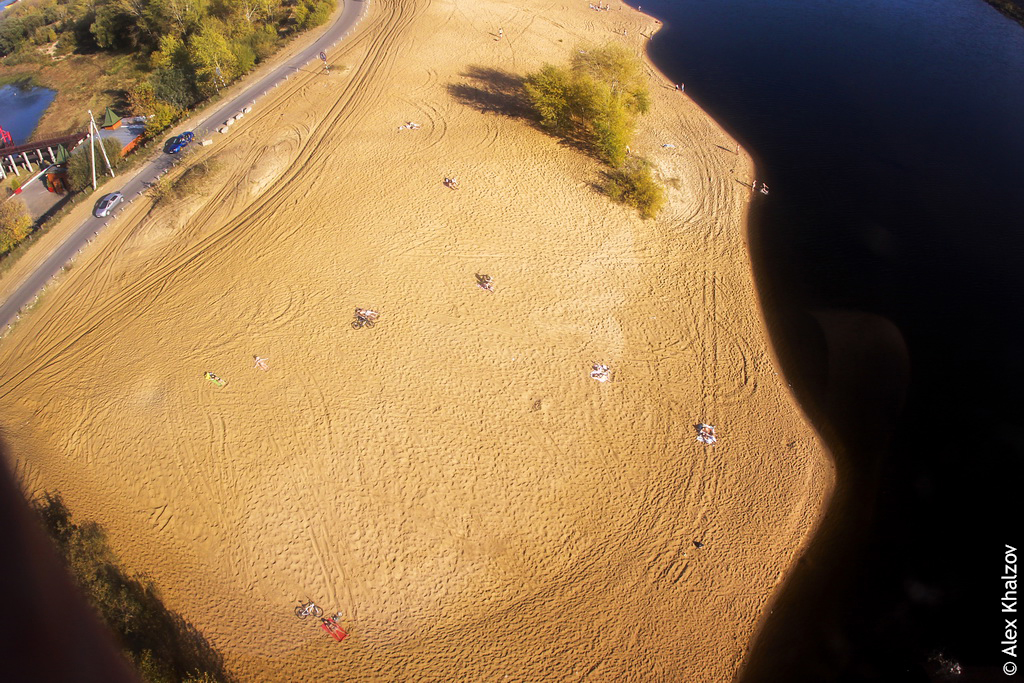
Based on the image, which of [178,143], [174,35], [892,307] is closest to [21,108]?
[174,35]

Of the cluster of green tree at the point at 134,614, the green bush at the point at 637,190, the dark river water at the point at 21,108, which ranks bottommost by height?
the dark river water at the point at 21,108

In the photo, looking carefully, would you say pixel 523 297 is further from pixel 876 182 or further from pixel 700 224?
pixel 876 182

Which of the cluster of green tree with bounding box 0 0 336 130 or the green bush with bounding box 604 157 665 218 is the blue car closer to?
the cluster of green tree with bounding box 0 0 336 130

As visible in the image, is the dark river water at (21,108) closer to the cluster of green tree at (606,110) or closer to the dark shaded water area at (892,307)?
the cluster of green tree at (606,110)

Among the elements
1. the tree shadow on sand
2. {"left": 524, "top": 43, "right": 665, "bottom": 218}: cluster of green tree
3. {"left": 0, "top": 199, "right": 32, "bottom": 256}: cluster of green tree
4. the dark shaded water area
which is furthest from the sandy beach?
the tree shadow on sand

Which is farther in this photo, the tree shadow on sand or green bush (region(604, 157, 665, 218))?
the tree shadow on sand

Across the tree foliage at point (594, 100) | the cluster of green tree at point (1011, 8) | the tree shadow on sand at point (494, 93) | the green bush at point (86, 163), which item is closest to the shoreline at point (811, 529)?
the tree foliage at point (594, 100)

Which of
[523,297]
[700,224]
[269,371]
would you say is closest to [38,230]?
[269,371]
